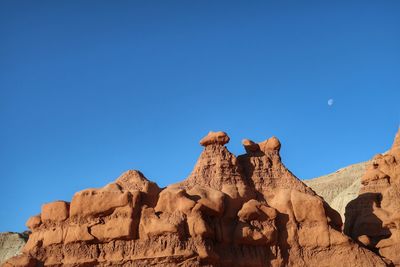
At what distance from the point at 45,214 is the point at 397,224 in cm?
1695

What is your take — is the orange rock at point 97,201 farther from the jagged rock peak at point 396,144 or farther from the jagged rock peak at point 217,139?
the jagged rock peak at point 396,144

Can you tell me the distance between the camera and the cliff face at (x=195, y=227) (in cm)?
2259

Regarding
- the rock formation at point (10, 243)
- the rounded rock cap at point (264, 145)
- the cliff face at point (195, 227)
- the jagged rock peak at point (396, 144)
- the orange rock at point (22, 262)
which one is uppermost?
Result: the rock formation at point (10, 243)

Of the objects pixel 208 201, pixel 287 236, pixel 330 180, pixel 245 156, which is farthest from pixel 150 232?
pixel 330 180

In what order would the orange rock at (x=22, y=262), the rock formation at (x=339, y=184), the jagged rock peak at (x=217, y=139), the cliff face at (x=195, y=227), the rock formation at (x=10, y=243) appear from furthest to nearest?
the rock formation at (x=10, y=243) < the rock formation at (x=339, y=184) < the jagged rock peak at (x=217, y=139) < the cliff face at (x=195, y=227) < the orange rock at (x=22, y=262)

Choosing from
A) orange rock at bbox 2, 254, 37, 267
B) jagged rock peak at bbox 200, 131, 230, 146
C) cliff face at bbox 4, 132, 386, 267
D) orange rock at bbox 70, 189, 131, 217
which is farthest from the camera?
jagged rock peak at bbox 200, 131, 230, 146

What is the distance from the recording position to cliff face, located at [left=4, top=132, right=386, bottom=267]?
22.6 m

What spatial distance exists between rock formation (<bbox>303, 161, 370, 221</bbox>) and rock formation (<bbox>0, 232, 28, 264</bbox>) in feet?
114

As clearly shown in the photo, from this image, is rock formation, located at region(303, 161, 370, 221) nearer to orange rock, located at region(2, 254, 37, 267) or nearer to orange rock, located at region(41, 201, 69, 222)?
orange rock, located at region(41, 201, 69, 222)

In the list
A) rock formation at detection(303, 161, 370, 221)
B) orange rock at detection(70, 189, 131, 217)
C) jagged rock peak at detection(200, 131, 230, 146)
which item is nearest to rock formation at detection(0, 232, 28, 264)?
rock formation at detection(303, 161, 370, 221)

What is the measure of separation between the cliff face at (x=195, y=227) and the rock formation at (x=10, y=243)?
4405 cm

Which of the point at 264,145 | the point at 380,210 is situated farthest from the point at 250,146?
the point at 380,210

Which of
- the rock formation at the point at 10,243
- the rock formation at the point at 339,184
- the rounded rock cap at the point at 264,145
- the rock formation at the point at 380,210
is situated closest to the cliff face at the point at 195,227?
the rounded rock cap at the point at 264,145

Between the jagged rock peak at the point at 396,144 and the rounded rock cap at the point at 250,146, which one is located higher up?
the jagged rock peak at the point at 396,144
